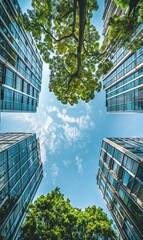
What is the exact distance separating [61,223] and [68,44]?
19025 millimetres

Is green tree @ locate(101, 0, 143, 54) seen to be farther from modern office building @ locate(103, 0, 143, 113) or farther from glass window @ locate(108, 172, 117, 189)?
glass window @ locate(108, 172, 117, 189)

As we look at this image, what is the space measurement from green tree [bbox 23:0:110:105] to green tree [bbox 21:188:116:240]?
1288 centimetres

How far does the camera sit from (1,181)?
1628cm

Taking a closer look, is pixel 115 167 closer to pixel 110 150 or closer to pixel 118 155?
pixel 118 155

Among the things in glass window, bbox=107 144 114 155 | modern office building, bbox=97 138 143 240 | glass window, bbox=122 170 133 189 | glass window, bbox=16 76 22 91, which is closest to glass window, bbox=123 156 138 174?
modern office building, bbox=97 138 143 240

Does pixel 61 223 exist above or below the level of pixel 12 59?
below

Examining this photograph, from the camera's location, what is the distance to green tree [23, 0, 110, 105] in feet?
32.3

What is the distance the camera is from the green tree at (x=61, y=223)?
38.4 ft

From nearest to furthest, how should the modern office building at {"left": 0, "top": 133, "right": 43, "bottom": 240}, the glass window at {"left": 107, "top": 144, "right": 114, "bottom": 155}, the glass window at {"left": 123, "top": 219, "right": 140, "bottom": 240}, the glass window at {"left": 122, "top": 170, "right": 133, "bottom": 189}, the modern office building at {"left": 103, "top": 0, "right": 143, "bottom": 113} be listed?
the glass window at {"left": 123, "top": 219, "right": 140, "bottom": 240} < the glass window at {"left": 122, "top": 170, "right": 133, "bottom": 189} < the modern office building at {"left": 0, "top": 133, "right": 43, "bottom": 240} < the glass window at {"left": 107, "top": 144, "right": 114, "bottom": 155} < the modern office building at {"left": 103, "top": 0, "right": 143, "bottom": 113}

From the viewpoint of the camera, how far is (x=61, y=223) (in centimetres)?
1289

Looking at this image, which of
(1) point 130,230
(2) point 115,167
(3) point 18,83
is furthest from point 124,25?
(1) point 130,230

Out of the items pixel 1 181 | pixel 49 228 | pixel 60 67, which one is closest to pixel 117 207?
pixel 49 228

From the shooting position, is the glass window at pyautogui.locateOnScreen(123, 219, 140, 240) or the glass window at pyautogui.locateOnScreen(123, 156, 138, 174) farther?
the glass window at pyautogui.locateOnScreen(123, 156, 138, 174)

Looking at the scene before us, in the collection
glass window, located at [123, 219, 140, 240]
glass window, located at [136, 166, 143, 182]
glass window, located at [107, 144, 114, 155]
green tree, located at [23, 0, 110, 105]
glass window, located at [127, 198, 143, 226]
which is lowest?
glass window, located at [123, 219, 140, 240]
